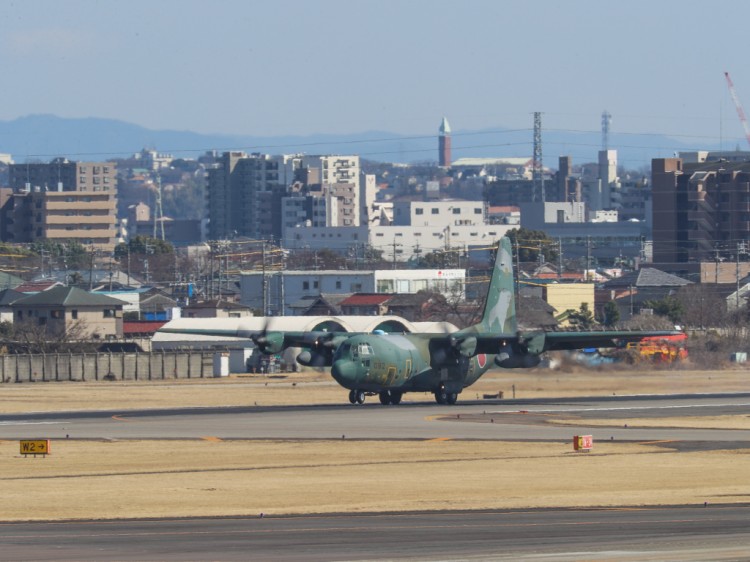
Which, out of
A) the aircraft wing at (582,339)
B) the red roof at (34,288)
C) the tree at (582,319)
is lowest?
the tree at (582,319)

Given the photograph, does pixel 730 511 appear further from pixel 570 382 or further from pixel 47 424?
pixel 570 382

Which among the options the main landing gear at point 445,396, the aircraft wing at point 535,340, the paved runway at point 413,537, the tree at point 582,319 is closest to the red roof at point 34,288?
the tree at point 582,319

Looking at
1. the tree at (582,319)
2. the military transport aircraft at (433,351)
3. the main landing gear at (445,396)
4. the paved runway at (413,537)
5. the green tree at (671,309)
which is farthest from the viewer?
the tree at (582,319)

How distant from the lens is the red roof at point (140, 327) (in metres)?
122

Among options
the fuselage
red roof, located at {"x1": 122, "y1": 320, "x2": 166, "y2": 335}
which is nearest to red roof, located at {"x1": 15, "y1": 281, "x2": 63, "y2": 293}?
red roof, located at {"x1": 122, "y1": 320, "x2": 166, "y2": 335}

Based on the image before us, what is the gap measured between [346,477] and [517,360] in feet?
90.7

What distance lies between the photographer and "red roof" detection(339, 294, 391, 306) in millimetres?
129500

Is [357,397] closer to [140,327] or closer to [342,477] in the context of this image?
[342,477]

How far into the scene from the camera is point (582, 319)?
133125 millimetres

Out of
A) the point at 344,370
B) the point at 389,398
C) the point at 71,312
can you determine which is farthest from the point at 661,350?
the point at 71,312

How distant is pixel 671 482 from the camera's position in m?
35.8

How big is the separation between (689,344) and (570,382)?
31.4 metres

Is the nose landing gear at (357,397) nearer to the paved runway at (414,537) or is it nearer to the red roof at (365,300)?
the paved runway at (414,537)

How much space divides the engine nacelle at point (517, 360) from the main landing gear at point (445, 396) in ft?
8.45
